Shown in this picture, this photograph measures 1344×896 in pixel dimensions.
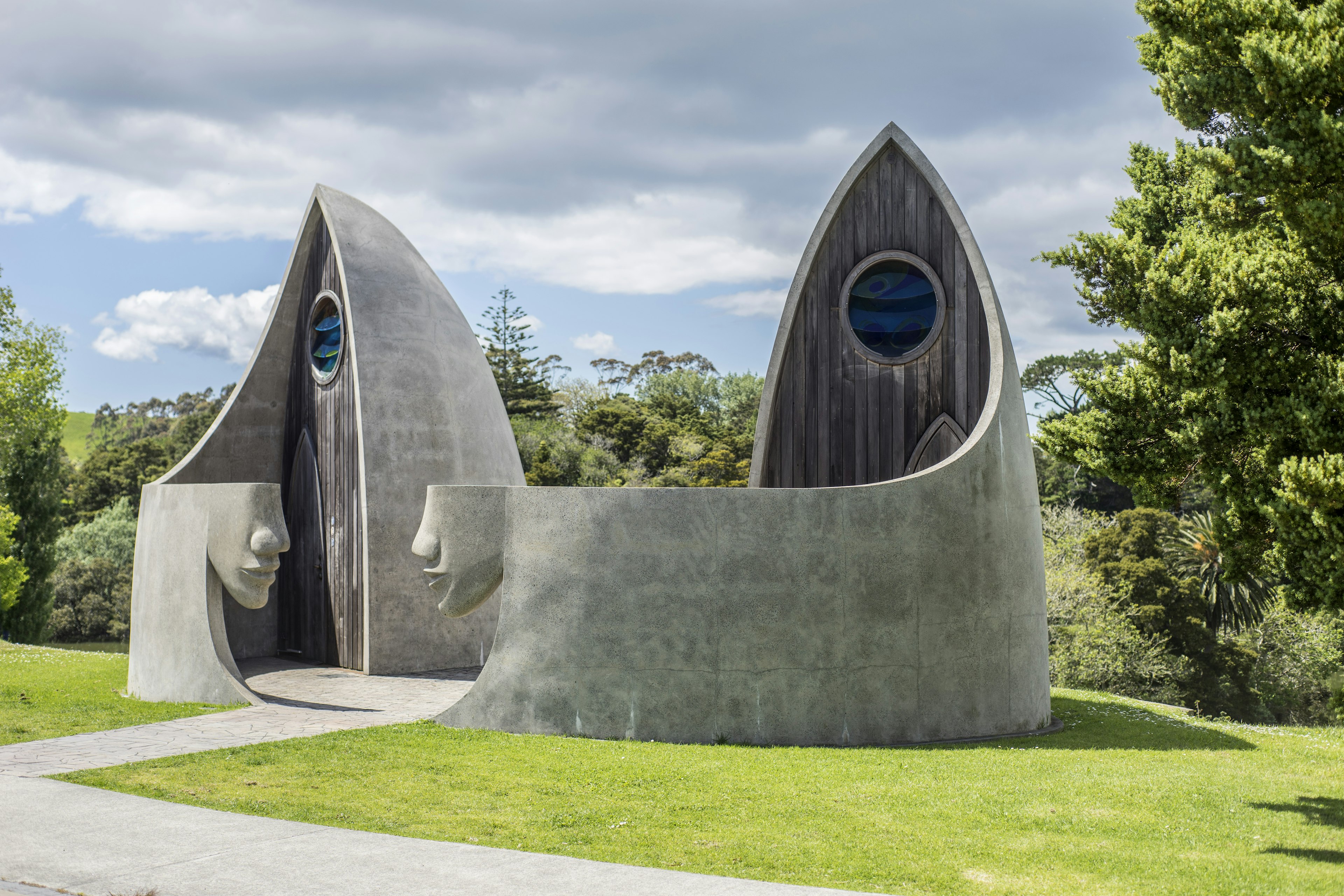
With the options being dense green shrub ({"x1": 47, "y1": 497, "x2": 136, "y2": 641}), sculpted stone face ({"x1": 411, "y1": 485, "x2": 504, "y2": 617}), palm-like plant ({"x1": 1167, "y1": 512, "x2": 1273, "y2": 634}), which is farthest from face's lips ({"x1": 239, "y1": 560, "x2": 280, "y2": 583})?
dense green shrub ({"x1": 47, "y1": 497, "x2": 136, "y2": 641})

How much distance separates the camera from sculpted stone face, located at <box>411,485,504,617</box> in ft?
33.2

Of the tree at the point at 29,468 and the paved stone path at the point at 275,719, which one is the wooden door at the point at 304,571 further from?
the tree at the point at 29,468

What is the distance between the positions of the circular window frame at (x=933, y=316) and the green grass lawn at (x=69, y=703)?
900 cm

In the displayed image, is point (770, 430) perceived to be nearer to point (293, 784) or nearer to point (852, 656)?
point (852, 656)

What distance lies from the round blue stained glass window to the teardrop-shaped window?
7.64 meters

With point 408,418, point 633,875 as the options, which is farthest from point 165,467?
point 633,875

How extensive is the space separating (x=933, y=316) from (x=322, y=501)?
372 inches

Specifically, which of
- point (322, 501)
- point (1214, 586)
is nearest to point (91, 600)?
point (322, 501)

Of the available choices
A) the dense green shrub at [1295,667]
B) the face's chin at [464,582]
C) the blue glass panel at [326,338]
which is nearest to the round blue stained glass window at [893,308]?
the face's chin at [464,582]

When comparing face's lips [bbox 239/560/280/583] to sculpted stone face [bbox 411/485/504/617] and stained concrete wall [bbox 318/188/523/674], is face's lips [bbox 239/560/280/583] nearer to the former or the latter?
stained concrete wall [bbox 318/188/523/674]

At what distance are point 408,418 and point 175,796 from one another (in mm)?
7751

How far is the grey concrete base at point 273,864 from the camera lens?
5.21 m

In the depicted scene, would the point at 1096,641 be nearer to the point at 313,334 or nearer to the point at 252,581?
the point at 313,334

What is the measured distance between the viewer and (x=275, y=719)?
1056 centimetres
